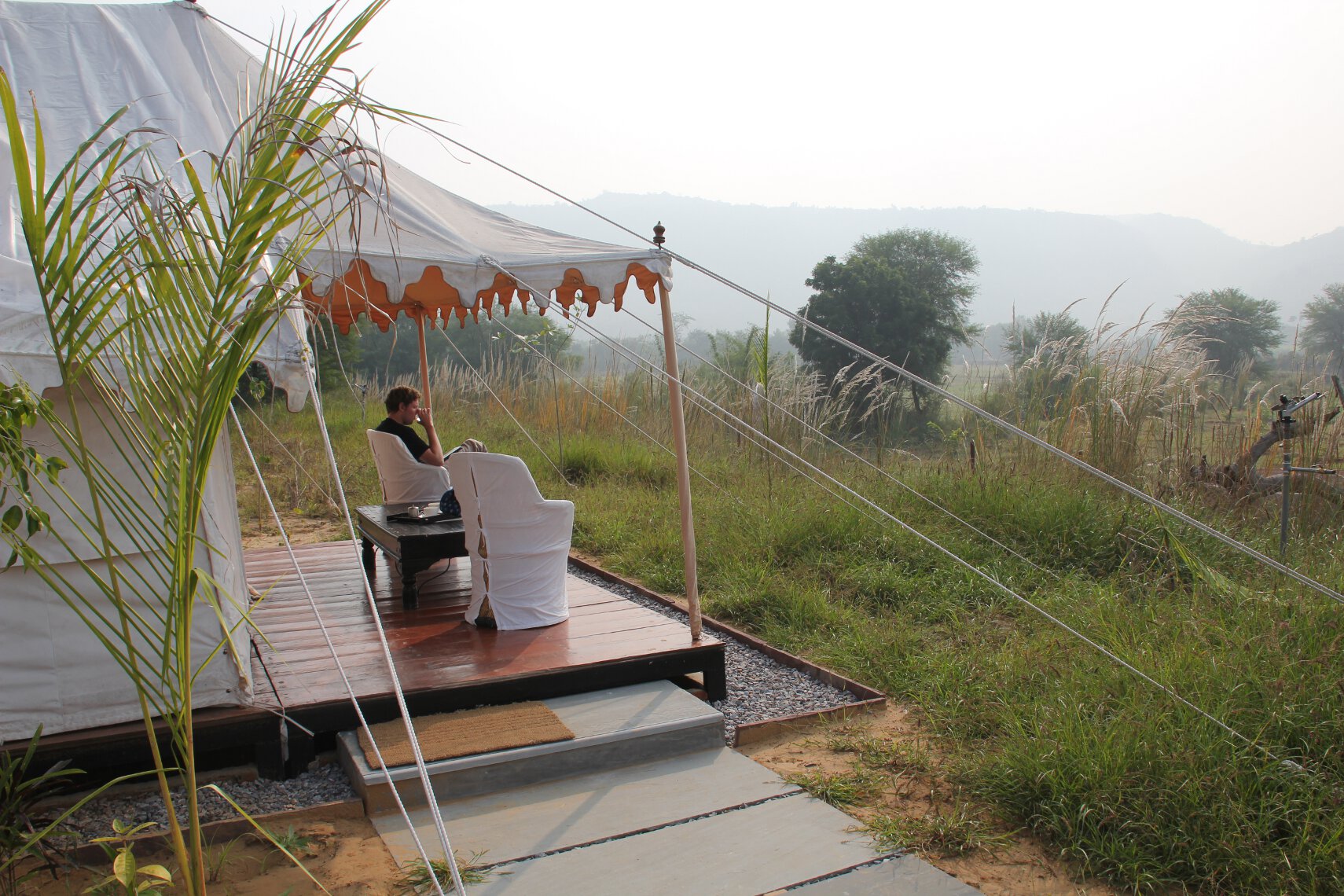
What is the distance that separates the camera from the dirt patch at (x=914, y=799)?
2688mm

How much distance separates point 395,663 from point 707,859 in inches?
66.4

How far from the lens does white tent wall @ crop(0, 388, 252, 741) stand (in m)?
3.03

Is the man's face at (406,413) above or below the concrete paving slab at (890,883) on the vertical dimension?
above

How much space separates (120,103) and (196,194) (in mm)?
2684

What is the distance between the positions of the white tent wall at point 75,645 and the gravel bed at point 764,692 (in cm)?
191

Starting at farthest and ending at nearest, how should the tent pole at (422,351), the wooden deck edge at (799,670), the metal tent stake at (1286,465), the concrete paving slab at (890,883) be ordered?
1. the tent pole at (422,351)
2. the metal tent stake at (1286,465)
3. the wooden deck edge at (799,670)
4. the concrete paving slab at (890,883)

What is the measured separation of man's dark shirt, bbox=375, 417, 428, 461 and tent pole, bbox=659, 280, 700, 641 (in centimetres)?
229

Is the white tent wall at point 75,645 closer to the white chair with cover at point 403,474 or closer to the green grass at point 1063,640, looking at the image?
the green grass at point 1063,640

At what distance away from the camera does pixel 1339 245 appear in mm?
91750

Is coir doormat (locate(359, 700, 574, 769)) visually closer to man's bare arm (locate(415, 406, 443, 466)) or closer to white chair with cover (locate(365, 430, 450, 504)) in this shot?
white chair with cover (locate(365, 430, 450, 504))

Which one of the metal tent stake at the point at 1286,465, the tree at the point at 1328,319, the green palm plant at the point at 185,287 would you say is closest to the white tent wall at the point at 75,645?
the green palm plant at the point at 185,287

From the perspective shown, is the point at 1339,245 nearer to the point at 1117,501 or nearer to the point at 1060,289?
the point at 1060,289

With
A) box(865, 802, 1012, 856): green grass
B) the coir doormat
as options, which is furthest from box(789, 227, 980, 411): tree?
box(865, 802, 1012, 856): green grass

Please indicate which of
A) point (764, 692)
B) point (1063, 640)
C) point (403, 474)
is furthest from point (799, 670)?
point (403, 474)
